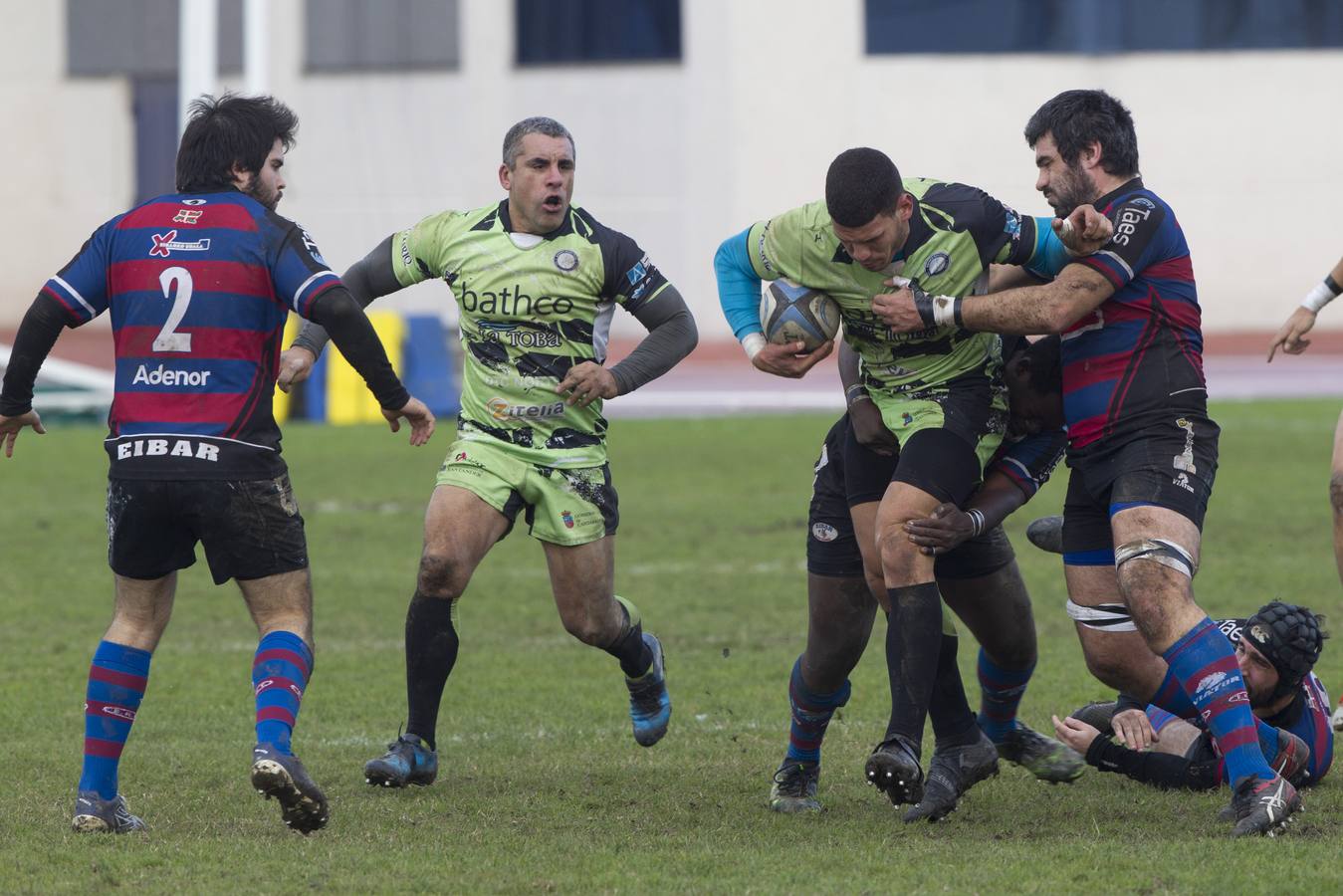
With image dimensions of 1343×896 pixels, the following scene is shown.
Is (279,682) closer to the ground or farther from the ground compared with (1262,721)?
farther from the ground

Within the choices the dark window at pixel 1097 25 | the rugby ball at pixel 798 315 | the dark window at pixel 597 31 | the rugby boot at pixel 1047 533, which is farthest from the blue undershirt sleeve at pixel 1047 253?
the dark window at pixel 1097 25

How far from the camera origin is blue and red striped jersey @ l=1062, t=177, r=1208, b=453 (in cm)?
608

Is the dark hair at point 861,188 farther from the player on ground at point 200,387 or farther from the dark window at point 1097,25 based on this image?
the dark window at point 1097,25

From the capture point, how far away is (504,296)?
693 cm

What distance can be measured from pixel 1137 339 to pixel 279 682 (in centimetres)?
298

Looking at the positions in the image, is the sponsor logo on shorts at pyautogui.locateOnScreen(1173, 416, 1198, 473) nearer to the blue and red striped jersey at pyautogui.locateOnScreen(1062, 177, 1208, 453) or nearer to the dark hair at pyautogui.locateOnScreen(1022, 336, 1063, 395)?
the blue and red striped jersey at pyautogui.locateOnScreen(1062, 177, 1208, 453)

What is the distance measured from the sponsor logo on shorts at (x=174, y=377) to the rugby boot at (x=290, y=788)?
3.80ft

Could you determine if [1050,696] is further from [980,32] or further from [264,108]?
[980,32]

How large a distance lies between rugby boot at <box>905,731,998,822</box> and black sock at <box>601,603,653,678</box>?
4.56 feet

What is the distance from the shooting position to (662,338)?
23.2 feet

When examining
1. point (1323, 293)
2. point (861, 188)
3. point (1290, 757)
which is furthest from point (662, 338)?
point (1323, 293)

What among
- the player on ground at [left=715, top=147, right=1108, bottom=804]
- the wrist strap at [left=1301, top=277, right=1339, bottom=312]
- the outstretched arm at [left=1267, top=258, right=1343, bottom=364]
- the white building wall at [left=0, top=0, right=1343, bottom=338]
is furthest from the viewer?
the white building wall at [left=0, top=0, right=1343, bottom=338]

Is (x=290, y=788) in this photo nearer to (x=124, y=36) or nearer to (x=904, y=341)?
(x=904, y=341)

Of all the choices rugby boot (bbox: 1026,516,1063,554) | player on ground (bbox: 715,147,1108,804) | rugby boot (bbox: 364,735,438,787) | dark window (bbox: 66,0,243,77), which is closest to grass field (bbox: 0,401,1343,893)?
rugby boot (bbox: 364,735,438,787)
